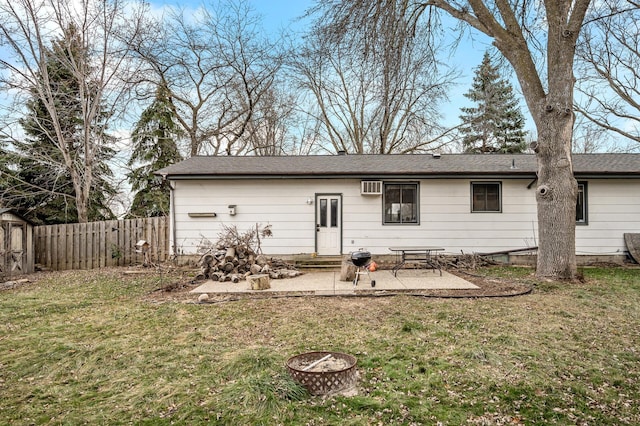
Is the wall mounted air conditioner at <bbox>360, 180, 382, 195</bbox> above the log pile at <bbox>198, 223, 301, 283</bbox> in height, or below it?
above

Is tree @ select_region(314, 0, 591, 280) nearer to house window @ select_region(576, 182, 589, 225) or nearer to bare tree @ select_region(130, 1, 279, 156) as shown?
house window @ select_region(576, 182, 589, 225)

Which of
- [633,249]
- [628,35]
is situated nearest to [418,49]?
[633,249]

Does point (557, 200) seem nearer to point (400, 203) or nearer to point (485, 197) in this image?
point (485, 197)

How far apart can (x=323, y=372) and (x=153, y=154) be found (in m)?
16.8

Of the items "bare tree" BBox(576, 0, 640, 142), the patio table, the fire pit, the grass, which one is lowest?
the grass

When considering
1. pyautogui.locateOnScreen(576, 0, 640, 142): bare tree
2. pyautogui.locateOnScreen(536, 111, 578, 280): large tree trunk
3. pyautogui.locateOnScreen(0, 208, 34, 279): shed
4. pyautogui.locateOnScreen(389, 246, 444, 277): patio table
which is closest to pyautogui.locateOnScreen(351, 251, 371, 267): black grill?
pyautogui.locateOnScreen(389, 246, 444, 277): patio table

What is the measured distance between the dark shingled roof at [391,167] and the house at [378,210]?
0.13m

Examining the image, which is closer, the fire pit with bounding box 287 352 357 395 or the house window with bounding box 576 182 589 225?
the fire pit with bounding box 287 352 357 395

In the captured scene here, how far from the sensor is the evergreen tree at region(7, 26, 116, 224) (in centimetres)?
1323

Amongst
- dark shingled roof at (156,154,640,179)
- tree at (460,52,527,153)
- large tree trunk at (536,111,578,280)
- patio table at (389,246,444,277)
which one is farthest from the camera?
tree at (460,52,527,153)

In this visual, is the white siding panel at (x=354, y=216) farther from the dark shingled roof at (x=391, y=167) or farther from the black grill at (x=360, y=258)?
the black grill at (x=360, y=258)

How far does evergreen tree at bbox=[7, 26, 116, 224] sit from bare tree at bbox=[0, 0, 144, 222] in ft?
0.22

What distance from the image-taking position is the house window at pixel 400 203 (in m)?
10.4

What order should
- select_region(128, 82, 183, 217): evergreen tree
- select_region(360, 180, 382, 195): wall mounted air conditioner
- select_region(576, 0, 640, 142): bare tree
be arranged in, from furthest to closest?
select_region(128, 82, 183, 217): evergreen tree → select_region(576, 0, 640, 142): bare tree → select_region(360, 180, 382, 195): wall mounted air conditioner
